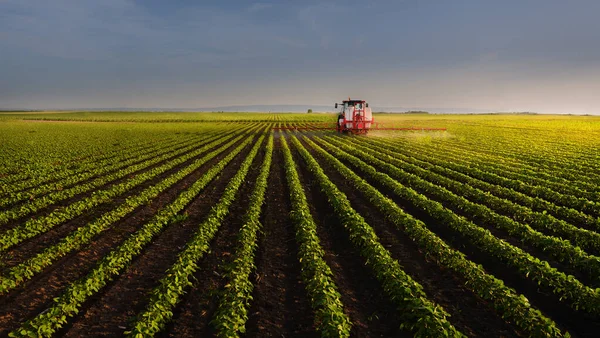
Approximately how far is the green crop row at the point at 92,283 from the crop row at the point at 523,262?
9.21 meters

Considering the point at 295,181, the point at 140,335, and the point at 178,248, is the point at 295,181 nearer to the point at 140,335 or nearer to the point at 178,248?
the point at 178,248

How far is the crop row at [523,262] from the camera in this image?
6133mm

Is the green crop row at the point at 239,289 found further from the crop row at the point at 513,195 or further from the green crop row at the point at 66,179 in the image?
the green crop row at the point at 66,179

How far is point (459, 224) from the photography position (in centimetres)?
988

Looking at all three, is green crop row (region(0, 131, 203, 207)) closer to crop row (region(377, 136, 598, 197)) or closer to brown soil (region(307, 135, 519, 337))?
brown soil (region(307, 135, 519, 337))

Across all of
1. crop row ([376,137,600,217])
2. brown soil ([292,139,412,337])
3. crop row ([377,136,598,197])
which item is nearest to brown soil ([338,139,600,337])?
brown soil ([292,139,412,337])

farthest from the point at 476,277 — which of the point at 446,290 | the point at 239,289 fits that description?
the point at 239,289

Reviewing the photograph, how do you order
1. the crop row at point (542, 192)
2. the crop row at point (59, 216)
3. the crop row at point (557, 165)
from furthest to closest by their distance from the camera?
the crop row at point (557, 165) → the crop row at point (542, 192) → the crop row at point (59, 216)

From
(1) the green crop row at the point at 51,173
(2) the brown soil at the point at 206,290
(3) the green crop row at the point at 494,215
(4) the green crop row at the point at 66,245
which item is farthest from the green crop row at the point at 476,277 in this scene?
(1) the green crop row at the point at 51,173

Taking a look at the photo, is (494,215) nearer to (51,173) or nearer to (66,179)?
(66,179)

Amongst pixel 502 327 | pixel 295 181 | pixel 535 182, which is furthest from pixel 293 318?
pixel 535 182

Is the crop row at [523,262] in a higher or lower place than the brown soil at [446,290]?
higher

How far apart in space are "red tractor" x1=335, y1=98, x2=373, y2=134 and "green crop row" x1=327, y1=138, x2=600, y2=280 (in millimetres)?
21518

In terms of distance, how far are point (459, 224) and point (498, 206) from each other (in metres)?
3.51
